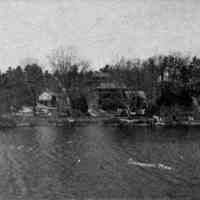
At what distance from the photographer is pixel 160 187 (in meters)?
16.5

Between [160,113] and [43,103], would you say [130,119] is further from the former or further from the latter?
[43,103]

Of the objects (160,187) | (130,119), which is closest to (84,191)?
(160,187)

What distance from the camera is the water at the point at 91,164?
15930 mm

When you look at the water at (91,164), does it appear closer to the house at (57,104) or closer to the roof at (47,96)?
the house at (57,104)

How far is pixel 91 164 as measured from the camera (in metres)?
22.1

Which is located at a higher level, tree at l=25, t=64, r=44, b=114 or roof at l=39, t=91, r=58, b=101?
tree at l=25, t=64, r=44, b=114

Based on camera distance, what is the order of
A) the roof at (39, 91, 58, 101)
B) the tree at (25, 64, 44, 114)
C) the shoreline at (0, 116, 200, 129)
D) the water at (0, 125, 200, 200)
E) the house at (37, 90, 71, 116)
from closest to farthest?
the water at (0, 125, 200, 200), the shoreline at (0, 116, 200, 129), the tree at (25, 64, 44, 114), the house at (37, 90, 71, 116), the roof at (39, 91, 58, 101)

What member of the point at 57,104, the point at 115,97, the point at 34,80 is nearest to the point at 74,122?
the point at 115,97

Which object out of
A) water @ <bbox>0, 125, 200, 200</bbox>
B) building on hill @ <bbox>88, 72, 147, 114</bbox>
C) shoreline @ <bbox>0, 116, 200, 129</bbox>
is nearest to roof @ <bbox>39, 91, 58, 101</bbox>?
building on hill @ <bbox>88, 72, 147, 114</bbox>

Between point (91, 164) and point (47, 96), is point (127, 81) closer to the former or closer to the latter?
point (47, 96)

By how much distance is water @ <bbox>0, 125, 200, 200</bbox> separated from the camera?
1593 centimetres

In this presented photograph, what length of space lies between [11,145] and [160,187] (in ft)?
57.2

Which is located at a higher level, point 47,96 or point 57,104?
point 47,96

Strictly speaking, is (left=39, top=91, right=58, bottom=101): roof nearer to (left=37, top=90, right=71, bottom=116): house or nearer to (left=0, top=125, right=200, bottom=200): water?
(left=37, top=90, right=71, bottom=116): house
